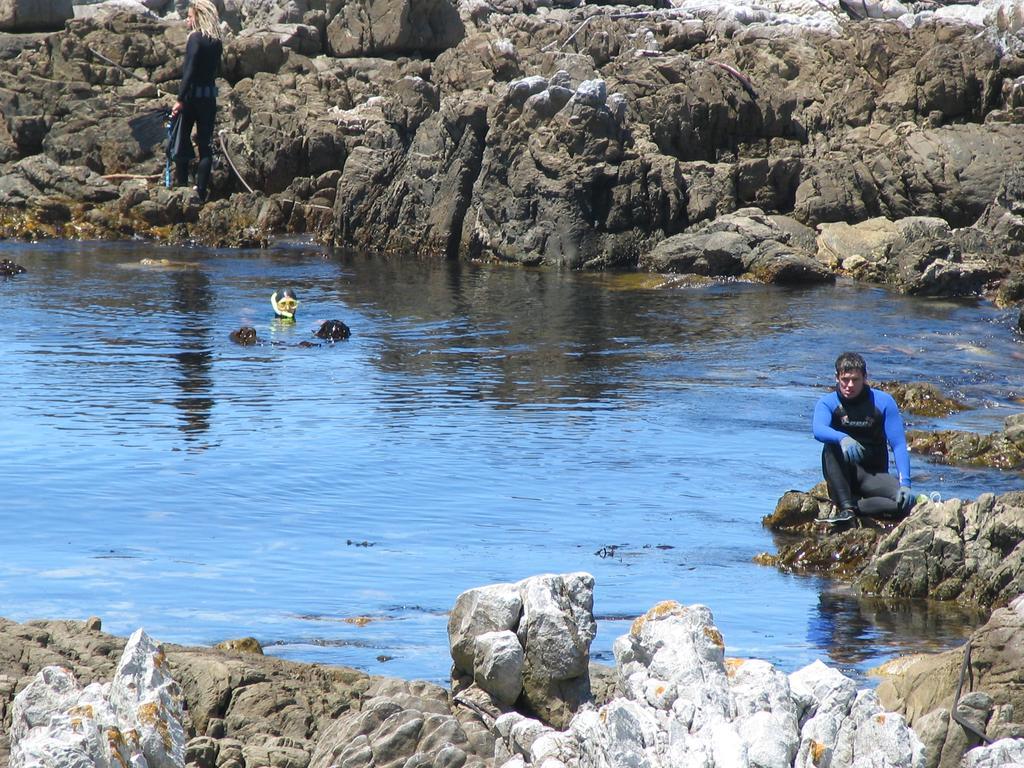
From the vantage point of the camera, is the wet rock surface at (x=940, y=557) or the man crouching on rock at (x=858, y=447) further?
the man crouching on rock at (x=858, y=447)

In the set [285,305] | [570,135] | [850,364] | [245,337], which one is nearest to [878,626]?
[850,364]

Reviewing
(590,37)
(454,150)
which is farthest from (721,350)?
(590,37)

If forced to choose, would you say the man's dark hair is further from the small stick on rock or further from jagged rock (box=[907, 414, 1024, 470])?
the small stick on rock

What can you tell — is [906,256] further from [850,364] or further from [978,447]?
[850,364]

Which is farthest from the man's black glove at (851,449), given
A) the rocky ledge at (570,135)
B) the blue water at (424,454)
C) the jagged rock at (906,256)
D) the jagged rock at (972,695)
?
the jagged rock at (906,256)

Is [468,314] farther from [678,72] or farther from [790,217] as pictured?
[678,72]

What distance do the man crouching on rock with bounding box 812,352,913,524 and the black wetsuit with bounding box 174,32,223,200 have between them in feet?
31.8

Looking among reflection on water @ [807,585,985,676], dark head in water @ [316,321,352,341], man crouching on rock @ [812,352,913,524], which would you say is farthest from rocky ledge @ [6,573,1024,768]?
dark head in water @ [316,321,352,341]

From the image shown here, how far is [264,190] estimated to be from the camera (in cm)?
3412

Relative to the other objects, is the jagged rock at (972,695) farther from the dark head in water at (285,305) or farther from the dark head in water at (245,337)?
the dark head in water at (285,305)

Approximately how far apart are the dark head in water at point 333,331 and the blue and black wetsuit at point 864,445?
9970 mm

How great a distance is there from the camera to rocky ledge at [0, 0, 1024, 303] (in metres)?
28.8

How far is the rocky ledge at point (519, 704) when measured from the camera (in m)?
4.40

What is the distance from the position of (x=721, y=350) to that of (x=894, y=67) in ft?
63.9
